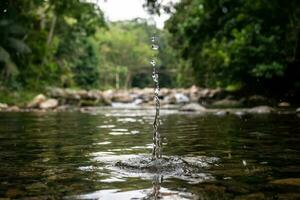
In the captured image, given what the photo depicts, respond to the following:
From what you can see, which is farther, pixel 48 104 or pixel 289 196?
pixel 48 104

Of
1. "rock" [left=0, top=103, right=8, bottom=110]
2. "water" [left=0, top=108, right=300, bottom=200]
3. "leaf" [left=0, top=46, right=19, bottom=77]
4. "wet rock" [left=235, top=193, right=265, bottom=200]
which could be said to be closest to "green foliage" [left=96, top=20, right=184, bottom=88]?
"leaf" [left=0, top=46, right=19, bottom=77]

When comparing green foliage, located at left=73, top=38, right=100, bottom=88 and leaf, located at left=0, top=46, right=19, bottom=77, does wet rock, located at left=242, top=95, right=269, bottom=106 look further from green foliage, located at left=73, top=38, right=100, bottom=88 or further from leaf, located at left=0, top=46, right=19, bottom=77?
green foliage, located at left=73, top=38, right=100, bottom=88

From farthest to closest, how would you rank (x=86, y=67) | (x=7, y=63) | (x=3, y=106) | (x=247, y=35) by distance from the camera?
(x=86, y=67) → (x=7, y=63) → (x=3, y=106) → (x=247, y=35)

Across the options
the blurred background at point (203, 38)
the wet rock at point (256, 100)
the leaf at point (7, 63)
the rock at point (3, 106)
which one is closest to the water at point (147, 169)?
the blurred background at point (203, 38)

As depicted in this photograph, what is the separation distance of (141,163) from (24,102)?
2148cm

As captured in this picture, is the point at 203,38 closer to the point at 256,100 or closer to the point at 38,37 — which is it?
the point at 256,100

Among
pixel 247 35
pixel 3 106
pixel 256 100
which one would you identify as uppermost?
pixel 247 35

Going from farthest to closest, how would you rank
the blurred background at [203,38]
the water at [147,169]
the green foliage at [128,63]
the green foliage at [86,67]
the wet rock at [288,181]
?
the green foliage at [128,63]
the green foliage at [86,67]
the blurred background at [203,38]
the wet rock at [288,181]
the water at [147,169]

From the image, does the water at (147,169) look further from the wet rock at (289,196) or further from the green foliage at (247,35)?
the green foliage at (247,35)

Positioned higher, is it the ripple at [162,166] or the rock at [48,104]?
the rock at [48,104]

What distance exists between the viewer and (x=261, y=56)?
21.7 m

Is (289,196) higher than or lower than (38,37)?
lower

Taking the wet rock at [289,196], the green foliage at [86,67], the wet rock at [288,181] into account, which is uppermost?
the green foliage at [86,67]

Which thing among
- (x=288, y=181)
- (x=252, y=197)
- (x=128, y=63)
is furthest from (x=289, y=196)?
(x=128, y=63)
